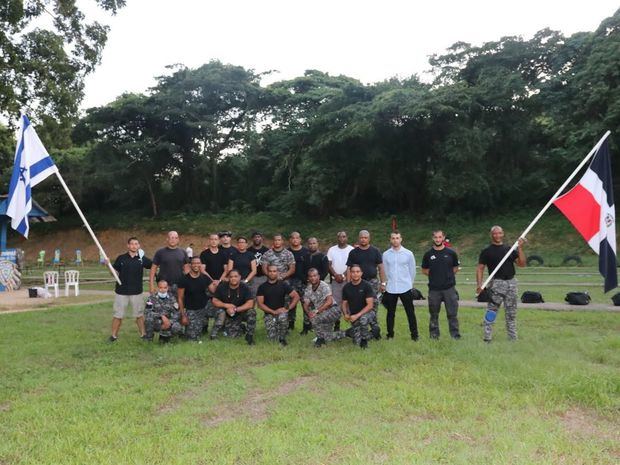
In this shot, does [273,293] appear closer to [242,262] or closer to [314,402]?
[242,262]

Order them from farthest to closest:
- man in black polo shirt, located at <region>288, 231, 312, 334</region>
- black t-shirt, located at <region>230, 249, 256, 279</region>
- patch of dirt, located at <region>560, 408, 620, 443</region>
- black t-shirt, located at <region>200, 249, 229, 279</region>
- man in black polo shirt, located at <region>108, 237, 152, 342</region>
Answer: man in black polo shirt, located at <region>288, 231, 312, 334</region>, black t-shirt, located at <region>200, 249, 229, 279</region>, black t-shirt, located at <region>230, 249, 256, 279</region>, man in black polo shirt, located at <region>108, 237, 152, 342</region>, patch of dirt, located at <region>560, 408, 620, 443</region>

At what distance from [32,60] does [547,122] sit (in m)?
26.0

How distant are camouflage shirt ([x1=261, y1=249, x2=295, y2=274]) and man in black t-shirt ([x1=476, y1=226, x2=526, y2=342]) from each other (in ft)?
9.42

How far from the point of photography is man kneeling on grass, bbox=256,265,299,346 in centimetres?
779

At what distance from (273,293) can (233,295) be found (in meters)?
0.60

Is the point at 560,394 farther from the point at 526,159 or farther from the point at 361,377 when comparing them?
the point at 526,159

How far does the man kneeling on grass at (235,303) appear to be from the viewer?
26.1 ft

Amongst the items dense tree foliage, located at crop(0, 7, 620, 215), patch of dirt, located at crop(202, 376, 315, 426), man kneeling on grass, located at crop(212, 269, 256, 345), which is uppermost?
dense tree foliage, located at crop(0, 7, 620, 215)

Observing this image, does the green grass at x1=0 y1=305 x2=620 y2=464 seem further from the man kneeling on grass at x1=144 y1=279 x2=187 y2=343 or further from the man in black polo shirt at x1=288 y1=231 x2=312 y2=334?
the man in black polo shirt at x1=288 y1=231 x2=312 y2=334

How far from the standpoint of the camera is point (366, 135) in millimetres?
30094

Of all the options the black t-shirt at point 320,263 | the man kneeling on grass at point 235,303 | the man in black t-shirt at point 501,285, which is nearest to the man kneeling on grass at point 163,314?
the man kneeling on grass at point 235,303

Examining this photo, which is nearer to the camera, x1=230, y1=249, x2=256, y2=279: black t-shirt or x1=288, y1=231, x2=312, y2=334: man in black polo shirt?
x1=230, y1=249, x2=256, y2=279: black t-shirt

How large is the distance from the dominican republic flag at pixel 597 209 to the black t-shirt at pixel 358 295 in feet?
9.39

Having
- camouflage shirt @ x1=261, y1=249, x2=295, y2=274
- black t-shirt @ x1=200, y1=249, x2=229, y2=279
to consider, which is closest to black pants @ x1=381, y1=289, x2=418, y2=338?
camouflage shirt @ x1=261, y1=249, x2=295, y2=274
